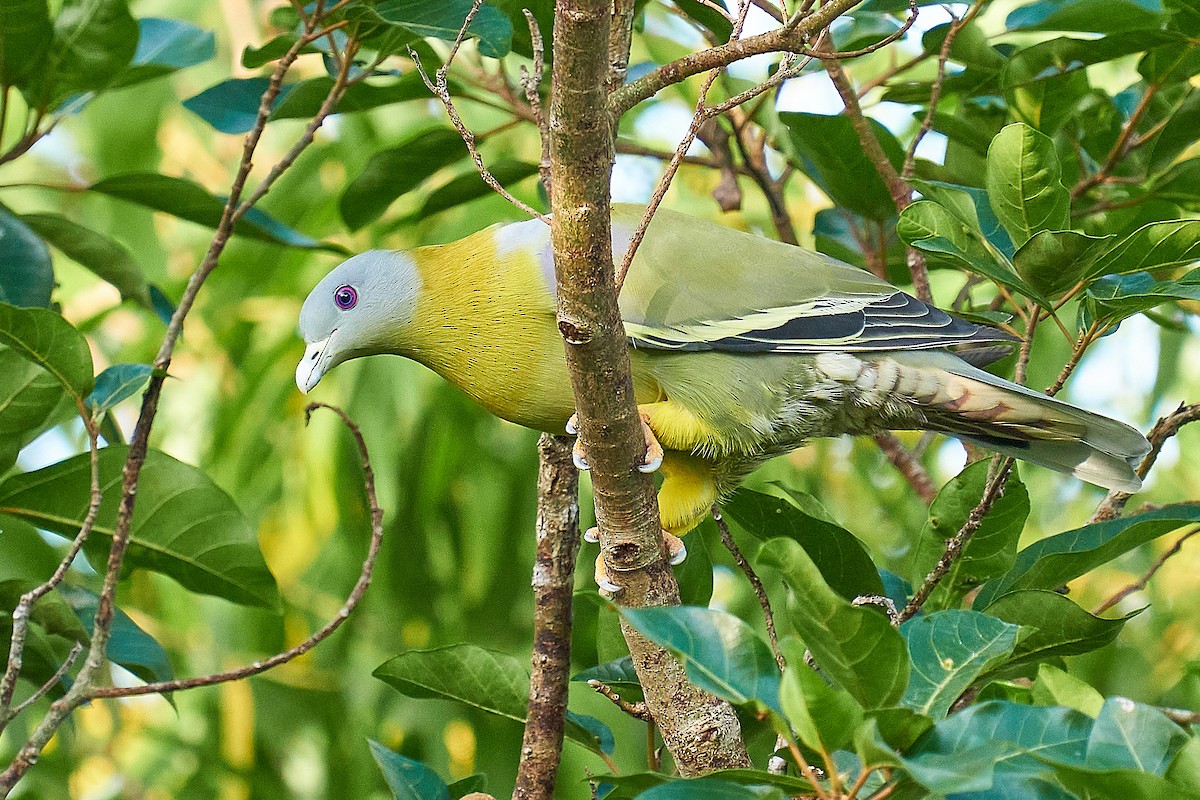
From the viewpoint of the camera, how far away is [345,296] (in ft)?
8.45

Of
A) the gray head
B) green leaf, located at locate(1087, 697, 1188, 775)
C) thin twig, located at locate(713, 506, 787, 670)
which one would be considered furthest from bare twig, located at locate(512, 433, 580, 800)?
green leaf, located at locate(1087, 697, 1188, 775)

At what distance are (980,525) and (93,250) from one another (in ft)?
6.11

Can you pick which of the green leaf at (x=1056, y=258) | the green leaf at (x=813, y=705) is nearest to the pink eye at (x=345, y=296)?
the green leaf at (x=1056, y=258)

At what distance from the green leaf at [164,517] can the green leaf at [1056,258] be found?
1432 millimetres

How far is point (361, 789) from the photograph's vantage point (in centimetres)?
381

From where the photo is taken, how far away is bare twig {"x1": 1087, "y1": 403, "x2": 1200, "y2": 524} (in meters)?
1.87

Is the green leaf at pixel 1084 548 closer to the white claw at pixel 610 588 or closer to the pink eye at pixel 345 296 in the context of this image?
the white claw at pixel 610 588

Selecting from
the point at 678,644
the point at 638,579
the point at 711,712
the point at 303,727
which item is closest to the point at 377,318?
the point at 638,579

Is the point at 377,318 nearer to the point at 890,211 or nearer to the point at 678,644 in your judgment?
the point at 890,211

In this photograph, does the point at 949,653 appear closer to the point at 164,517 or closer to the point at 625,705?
the point at 625,705

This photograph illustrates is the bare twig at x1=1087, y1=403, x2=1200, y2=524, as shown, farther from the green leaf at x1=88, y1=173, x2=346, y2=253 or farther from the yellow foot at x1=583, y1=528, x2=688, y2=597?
the green leaf at x1=88, y1=173, x2=346, y2=253

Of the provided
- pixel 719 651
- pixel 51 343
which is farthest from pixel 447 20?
pixel 719 651

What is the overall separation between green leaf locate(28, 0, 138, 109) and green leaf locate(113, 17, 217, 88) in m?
0.19

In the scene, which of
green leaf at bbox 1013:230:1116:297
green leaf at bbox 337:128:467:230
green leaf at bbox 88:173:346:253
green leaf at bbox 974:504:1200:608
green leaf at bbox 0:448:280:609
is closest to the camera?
green leaf at bbox 1013:230:1116:297
